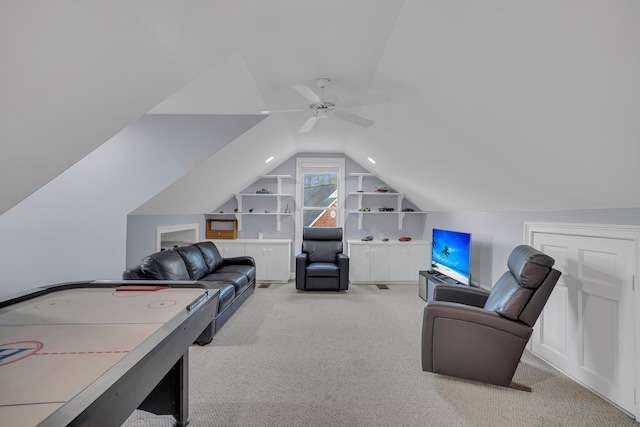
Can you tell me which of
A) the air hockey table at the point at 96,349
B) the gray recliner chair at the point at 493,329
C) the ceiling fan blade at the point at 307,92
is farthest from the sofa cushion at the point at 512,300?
the ceiling fan blade at the point at 307,92

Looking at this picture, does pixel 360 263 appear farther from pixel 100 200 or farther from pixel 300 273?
pixel 100 200

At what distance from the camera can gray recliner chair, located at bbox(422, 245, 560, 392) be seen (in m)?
2.16

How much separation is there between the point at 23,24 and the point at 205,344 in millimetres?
2658

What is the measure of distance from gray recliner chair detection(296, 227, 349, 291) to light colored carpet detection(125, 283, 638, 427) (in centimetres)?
136

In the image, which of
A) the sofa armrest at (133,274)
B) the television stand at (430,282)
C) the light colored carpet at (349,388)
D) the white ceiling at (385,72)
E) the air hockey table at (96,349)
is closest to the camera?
the air hockey table at (96,349)

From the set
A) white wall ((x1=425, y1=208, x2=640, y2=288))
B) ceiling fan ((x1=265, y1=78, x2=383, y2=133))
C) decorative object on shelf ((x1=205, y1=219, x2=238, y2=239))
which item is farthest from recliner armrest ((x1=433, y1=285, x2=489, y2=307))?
decorative object on shelf ((x1=205, y1=219, x2=238, y2=239))

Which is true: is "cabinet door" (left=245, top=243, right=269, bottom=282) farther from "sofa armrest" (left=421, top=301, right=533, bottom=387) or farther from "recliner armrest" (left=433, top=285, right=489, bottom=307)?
"sofa armrest" (left=421, top=301, right=533, bottom=387)

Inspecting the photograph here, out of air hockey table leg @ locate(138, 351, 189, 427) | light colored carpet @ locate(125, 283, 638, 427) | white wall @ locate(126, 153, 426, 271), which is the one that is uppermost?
white wall @ locate(126, 153, 426, 271)

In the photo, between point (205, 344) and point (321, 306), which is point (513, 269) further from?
point (205, 344)

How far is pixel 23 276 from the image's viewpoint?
8.23ft

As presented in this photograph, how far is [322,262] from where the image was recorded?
5.30 meters

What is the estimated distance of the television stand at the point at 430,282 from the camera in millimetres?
4065

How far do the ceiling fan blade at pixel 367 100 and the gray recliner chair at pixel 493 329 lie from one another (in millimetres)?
1793

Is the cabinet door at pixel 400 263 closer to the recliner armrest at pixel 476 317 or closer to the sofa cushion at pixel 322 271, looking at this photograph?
the sofa cushion at pixel 322 271
